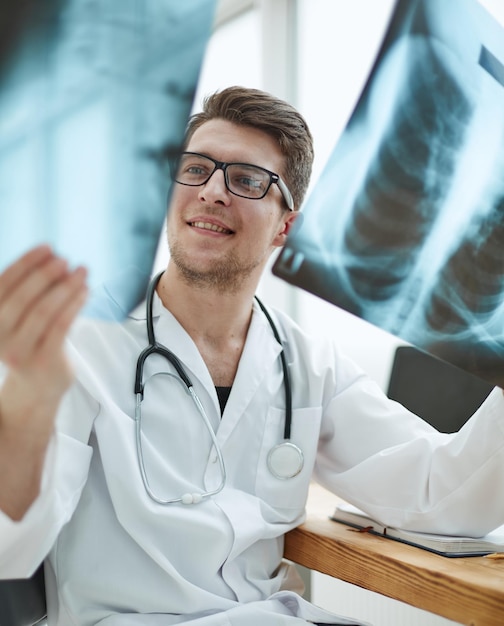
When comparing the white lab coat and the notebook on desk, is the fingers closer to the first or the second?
the white lab coat

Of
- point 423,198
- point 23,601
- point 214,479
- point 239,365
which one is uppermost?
point 423,198

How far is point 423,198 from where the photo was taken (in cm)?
79

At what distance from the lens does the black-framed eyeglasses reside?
914 mm

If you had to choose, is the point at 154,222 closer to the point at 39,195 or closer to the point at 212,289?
the point at 39,195

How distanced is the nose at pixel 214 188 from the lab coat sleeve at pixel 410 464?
39 cm

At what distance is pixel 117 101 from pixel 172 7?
9 cm

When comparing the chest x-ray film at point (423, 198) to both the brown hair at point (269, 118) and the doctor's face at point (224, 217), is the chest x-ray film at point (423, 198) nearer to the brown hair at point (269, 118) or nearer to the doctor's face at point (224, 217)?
the doctor's face at point (224, 217)

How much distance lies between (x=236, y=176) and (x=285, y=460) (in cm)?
42

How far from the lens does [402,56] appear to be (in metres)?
0.74

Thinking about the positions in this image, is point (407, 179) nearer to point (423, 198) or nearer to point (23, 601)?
point (423, 198)

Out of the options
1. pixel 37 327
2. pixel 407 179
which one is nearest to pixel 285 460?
pixel 407 179

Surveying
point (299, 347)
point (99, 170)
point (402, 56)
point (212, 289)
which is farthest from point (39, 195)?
point (299, 347)

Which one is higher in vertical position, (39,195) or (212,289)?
(39,195)

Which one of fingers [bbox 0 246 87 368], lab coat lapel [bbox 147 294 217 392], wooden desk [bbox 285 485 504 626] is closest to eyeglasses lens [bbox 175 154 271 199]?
lab coat lapel [bbox 147 294 217 392]
